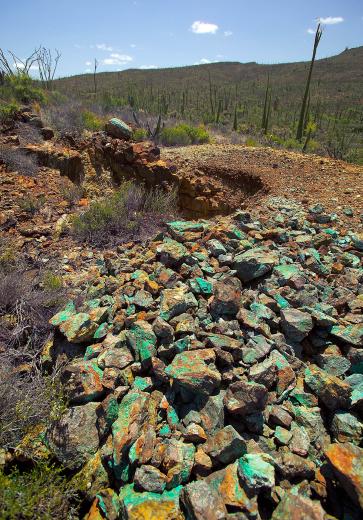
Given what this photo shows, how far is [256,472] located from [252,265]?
2003 mm

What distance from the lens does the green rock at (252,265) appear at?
3469 mm

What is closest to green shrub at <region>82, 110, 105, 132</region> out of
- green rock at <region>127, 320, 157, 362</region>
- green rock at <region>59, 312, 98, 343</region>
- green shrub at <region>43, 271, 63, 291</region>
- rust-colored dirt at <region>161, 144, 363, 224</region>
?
rust-colored dirt at <region>161, 144, 363, 224</region>

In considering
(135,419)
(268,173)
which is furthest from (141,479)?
(268,173)

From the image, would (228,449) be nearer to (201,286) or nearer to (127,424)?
(127,424)

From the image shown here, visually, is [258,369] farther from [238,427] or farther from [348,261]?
[348,261]

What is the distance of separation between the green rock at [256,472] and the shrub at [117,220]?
3.30 m

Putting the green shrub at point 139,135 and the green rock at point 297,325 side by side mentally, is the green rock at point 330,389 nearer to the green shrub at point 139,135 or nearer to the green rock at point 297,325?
the green rock at point 297,325

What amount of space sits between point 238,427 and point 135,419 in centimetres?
69

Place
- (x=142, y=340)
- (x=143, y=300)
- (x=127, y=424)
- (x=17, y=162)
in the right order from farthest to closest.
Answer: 1. (x=17, y=162)
2. (x=143, y=300)
3. (x=142, y=340)
4. (x=127, y=424)

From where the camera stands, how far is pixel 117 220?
16.5ft

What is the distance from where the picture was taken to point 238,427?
2221mm

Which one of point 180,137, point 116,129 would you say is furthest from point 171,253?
point 180,137

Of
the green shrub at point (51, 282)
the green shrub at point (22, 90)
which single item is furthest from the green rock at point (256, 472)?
the green shrub at point (22, 90)

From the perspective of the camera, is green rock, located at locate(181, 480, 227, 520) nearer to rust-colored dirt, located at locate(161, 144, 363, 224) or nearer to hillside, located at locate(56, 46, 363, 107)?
rust-colored dirt, located at locate(161, 144, 363, 224)
